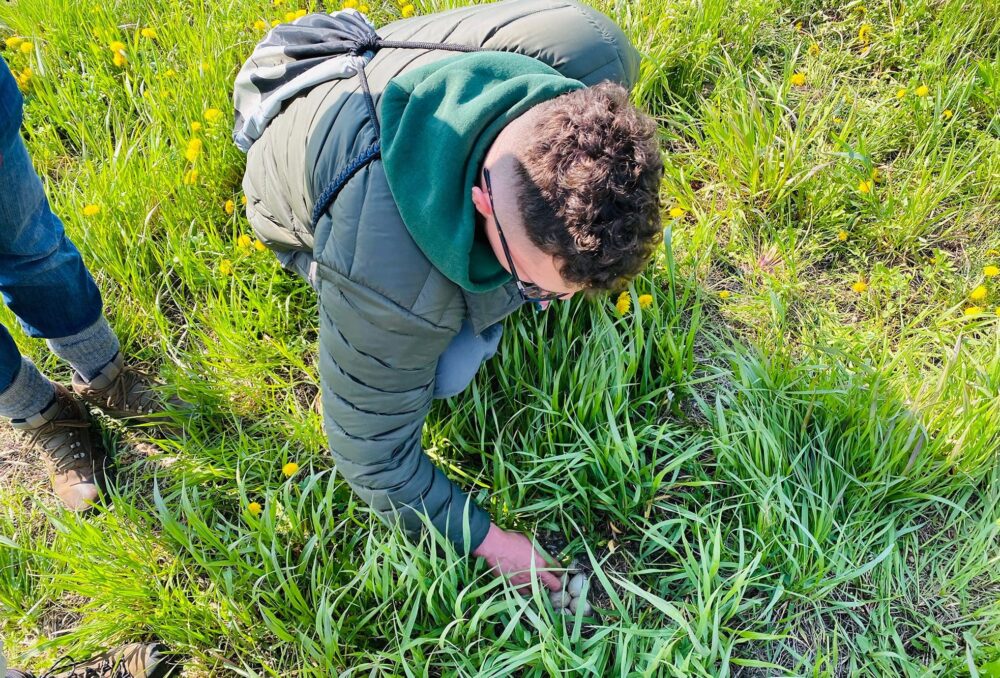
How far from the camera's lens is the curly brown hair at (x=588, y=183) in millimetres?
1146

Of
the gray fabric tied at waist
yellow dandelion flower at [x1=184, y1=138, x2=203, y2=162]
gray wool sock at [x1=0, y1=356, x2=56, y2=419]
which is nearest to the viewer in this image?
the gray fabric tied at waist

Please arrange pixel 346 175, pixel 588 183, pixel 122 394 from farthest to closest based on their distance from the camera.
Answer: pixel 122 394 → pixel 346 175 → pixel 588 183

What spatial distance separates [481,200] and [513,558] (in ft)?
3.18

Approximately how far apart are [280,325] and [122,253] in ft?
1.96

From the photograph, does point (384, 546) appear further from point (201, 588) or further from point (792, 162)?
point (792, 162)

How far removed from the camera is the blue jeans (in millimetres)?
1412

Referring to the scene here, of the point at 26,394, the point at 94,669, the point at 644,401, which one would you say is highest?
the point at 26,394

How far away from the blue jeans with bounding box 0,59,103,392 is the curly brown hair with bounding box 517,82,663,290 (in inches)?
41.9

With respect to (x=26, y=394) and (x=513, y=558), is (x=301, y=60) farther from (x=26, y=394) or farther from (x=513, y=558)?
(x=513, y=558)

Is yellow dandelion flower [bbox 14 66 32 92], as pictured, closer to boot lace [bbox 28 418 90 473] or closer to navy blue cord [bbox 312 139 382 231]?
boot lace [bbox 28 418 90 473]

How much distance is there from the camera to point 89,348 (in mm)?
1895

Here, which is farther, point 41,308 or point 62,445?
point 62,445

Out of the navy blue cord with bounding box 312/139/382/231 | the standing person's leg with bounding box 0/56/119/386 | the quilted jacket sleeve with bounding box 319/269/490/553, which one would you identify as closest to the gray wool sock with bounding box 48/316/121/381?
the standing person's leg with bounding box 0/56/119/386

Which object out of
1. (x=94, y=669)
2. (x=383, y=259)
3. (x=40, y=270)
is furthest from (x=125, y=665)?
(x=383, y=259)
